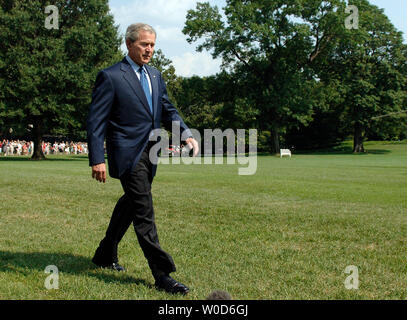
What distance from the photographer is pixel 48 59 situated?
3631 centimetres

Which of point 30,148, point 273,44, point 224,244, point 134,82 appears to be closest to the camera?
point 134,82

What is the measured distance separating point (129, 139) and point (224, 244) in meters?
2.52

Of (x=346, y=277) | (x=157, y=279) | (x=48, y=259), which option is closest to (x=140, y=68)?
(x=157, y=279)

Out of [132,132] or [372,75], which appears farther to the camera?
[372,75]

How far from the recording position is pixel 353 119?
61.6 metres

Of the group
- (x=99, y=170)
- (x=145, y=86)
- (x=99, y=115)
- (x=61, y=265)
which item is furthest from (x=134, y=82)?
(x=61, y=265)

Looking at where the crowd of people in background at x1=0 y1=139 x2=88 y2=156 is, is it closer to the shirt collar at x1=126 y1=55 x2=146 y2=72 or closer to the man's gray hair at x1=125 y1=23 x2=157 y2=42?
the shirt collar at x1=126 y1=55 x2=146 y2=72

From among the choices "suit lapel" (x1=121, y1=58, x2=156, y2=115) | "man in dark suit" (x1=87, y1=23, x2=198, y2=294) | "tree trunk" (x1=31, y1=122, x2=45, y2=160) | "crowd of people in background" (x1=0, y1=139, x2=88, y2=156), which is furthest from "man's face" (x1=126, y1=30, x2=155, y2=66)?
"crowd of people in background" (x1=0, y1=139, x2=88, y2=156)

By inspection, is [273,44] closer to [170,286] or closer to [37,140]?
[37,140]

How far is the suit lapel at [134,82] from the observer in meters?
4.33

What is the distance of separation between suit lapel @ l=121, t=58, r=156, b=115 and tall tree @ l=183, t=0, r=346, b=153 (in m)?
45.8

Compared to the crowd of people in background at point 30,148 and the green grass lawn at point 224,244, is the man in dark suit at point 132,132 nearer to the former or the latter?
the green grass lawn at point 224,244

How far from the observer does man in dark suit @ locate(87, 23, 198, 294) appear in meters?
4.26
